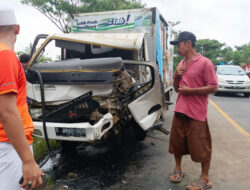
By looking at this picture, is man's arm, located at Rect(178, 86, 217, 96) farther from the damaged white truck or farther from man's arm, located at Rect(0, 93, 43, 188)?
man's arm, located at Rect(0, 93, 43, 188)

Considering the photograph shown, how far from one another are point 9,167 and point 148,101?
2.51 m

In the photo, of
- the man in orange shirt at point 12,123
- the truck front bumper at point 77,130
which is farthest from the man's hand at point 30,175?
the truck front bumper at point 77,130

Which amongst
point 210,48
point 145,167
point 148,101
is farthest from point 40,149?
point 210,48

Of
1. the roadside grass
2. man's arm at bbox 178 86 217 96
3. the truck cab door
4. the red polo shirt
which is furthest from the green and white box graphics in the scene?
the roadside grass

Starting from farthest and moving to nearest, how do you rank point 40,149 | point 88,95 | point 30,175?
point 40,149
point 88,95
point 30,175

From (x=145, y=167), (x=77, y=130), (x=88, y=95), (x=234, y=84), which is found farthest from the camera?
(x=234, y=84)

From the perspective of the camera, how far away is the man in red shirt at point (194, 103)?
2996 millimetres

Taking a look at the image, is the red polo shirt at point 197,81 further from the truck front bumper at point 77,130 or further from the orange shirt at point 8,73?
the orange shirt at point 8,73

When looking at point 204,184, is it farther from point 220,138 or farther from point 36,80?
point 36,80

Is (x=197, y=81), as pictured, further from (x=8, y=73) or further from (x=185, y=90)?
(x=8, y=73)

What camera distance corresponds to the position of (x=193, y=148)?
3.07 meters

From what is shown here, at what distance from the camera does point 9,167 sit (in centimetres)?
140

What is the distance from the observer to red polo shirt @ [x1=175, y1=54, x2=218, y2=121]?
2967 millimetres

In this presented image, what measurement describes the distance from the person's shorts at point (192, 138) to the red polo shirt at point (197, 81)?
0.32ft
